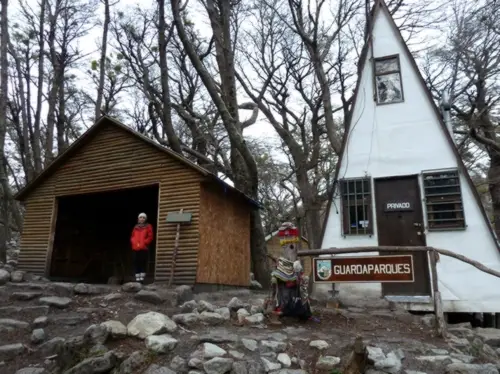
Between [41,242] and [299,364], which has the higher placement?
[41,242]

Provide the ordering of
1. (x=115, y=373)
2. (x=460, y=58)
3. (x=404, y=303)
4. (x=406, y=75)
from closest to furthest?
(x=115, y=373) → (x=404, y=303) → (x=406, y=75) → (x=460, y=58)

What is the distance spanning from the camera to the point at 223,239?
10.7 metres

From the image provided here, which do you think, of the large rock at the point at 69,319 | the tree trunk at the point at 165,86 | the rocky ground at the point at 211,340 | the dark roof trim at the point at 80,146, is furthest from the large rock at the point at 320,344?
the tree trunk at the point at 165,86

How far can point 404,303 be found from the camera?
8305 millimetres

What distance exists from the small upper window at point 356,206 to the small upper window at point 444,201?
1221 mm

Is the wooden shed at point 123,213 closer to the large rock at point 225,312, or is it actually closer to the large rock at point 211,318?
the large rock at point 225,312

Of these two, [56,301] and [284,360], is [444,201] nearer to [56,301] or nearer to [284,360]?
[284,360]

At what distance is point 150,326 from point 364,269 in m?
3.68

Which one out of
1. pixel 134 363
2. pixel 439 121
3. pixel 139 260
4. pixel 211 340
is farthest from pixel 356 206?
pixel 134 363

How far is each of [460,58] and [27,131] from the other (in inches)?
745

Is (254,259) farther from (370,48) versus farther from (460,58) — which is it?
(460,58)

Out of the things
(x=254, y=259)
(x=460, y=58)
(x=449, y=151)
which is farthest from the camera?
(x=460, y=58)

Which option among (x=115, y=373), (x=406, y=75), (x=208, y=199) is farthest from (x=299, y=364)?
(x=406, y=75)

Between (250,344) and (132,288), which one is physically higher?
(132,288)
